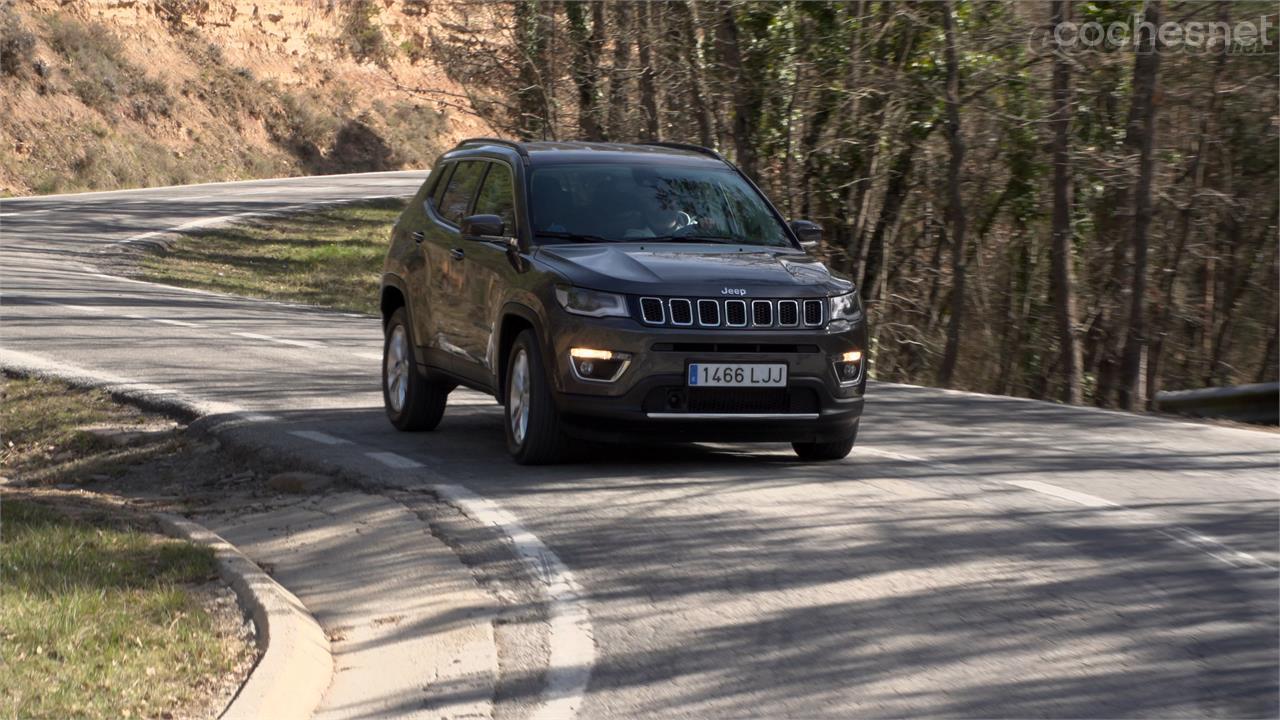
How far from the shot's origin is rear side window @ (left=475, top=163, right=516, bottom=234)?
9.66m

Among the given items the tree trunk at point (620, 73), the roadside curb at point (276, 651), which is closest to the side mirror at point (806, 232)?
the roadside curb at point (276, 651)

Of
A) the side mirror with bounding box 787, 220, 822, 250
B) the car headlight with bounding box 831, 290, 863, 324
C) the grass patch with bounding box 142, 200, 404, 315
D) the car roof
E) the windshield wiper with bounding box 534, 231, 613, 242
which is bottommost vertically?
the grass patch with bounding box 142, 200, 404, 315

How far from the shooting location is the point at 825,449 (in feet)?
30.6

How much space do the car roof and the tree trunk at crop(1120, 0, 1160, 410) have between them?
6301 millimetres

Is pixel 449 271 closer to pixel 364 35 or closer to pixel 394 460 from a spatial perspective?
pixel 394 460

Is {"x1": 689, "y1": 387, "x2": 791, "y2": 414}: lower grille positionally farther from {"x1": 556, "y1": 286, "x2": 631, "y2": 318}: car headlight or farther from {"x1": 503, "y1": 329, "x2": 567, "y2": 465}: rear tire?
{"x1": 503, "y1": 329, "x2": 567, "y2": 465}: rear tire

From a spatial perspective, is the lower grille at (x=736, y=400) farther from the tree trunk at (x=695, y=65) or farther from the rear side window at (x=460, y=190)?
the tree trunk at (x=695, y=65)

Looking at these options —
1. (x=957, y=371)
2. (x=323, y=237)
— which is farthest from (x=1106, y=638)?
(x=323, y=237)

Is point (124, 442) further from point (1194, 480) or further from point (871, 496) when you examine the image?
point (1194, 480)

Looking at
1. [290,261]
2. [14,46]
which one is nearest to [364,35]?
[14,46]

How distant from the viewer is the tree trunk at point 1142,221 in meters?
15.3

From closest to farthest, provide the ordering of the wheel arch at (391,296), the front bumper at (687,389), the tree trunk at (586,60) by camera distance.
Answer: the front bumper at (687,389) → the wheel arch at (391,296) → the tree trunk at (586,60)

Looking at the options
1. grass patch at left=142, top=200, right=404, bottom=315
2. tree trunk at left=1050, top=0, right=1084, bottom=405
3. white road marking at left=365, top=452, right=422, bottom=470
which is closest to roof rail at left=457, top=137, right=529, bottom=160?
white road marking at left=365, top=452, right=422, bottom=470

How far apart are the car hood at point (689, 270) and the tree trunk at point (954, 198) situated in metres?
8.54
